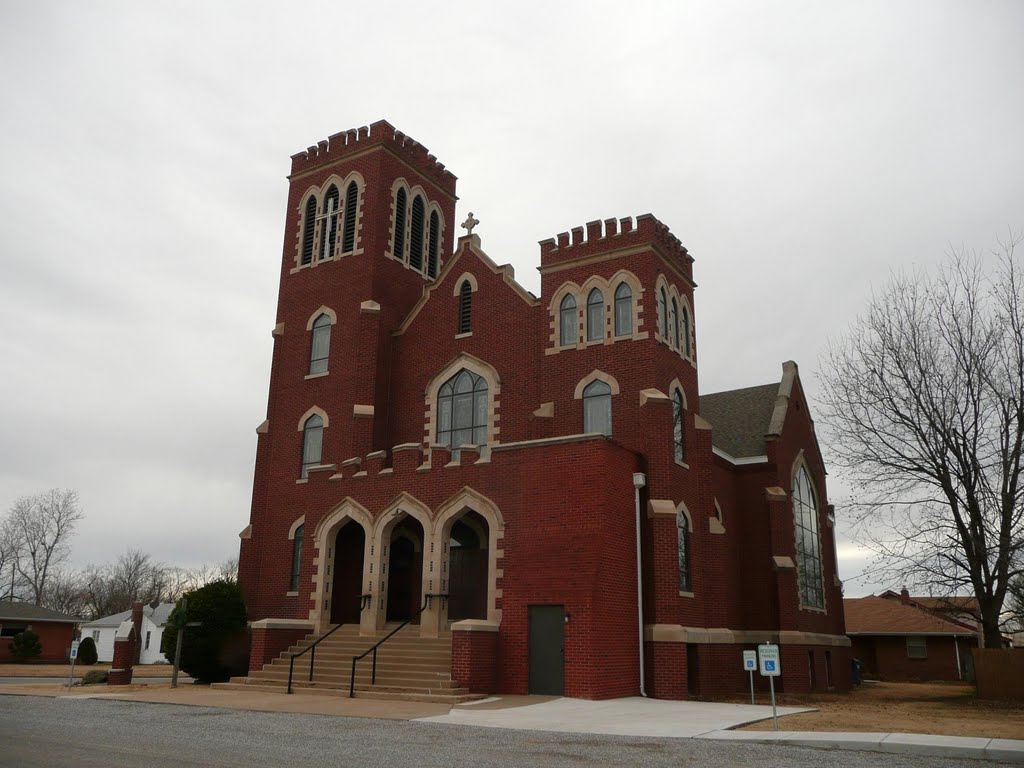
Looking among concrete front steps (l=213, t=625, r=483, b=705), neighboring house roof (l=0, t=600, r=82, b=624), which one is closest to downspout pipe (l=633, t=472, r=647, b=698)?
concrete front steps (l=213, t=625, r=483, b=705)

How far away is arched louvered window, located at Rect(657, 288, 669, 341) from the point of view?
968 inches

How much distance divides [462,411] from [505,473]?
16.8 feet

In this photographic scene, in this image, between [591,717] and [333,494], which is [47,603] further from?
[591,717]

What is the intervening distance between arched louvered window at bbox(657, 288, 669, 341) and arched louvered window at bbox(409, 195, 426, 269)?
383 inches

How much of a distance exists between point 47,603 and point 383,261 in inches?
2951

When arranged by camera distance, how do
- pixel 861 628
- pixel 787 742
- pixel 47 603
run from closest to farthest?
pixel 787 742 < pixel 861 628 < pixel 47 603

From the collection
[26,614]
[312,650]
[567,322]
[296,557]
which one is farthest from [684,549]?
[26,614]

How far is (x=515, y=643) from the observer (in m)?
20.1

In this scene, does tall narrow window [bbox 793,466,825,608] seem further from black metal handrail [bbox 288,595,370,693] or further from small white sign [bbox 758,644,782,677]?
small white sign [bbox 758,644,782,677]

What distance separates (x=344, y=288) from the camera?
2900 cm

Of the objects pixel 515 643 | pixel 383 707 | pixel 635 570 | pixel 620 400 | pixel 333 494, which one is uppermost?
pixel 620 400

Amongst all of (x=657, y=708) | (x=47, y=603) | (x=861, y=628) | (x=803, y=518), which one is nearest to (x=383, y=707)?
(x=657, y=708)

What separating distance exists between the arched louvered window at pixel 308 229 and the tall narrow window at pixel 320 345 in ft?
8.94

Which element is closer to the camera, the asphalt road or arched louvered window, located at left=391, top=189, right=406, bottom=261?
the asphalt road
